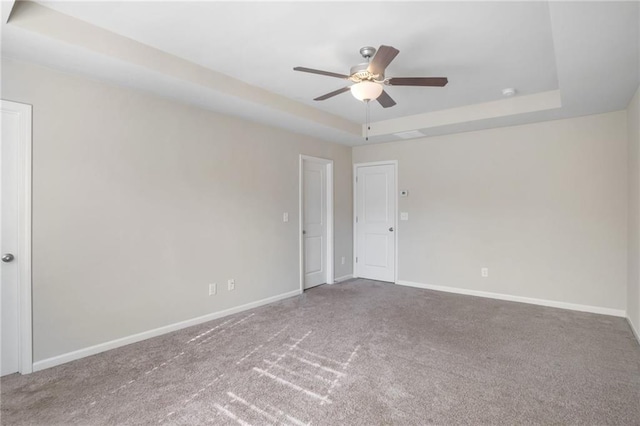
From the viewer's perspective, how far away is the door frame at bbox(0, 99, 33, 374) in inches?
101

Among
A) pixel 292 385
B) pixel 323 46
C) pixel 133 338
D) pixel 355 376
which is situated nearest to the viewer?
pixel 292 385

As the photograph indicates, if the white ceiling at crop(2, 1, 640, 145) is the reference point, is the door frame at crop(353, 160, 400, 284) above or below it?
below

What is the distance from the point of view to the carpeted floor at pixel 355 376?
6.90 ft

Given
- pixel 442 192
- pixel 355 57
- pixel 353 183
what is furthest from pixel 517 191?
pixel 355 57

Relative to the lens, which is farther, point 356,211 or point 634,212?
point 356,211

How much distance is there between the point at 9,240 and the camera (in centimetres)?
254

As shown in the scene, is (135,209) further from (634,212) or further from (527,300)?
(634,212)

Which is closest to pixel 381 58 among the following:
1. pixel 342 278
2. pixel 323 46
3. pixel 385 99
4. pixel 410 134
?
pixel 323 46

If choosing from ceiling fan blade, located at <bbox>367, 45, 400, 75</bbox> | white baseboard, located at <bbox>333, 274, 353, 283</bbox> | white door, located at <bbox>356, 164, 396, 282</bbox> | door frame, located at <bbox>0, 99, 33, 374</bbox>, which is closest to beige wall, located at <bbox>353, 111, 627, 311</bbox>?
white door, located at <bbox>356, 164, 396, 282</bbox>

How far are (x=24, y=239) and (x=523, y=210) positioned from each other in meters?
5.41

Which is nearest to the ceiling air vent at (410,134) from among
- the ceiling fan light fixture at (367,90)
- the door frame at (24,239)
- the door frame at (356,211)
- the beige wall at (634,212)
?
the door frame at (356,211)

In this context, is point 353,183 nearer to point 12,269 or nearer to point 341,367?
point 341,367

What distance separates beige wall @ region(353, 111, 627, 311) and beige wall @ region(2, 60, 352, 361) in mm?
2415

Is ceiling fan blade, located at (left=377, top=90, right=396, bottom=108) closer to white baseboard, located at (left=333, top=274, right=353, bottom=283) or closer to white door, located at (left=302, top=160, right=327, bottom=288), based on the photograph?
white door, located at (left=302, top=160, right=327, bottom=288)
